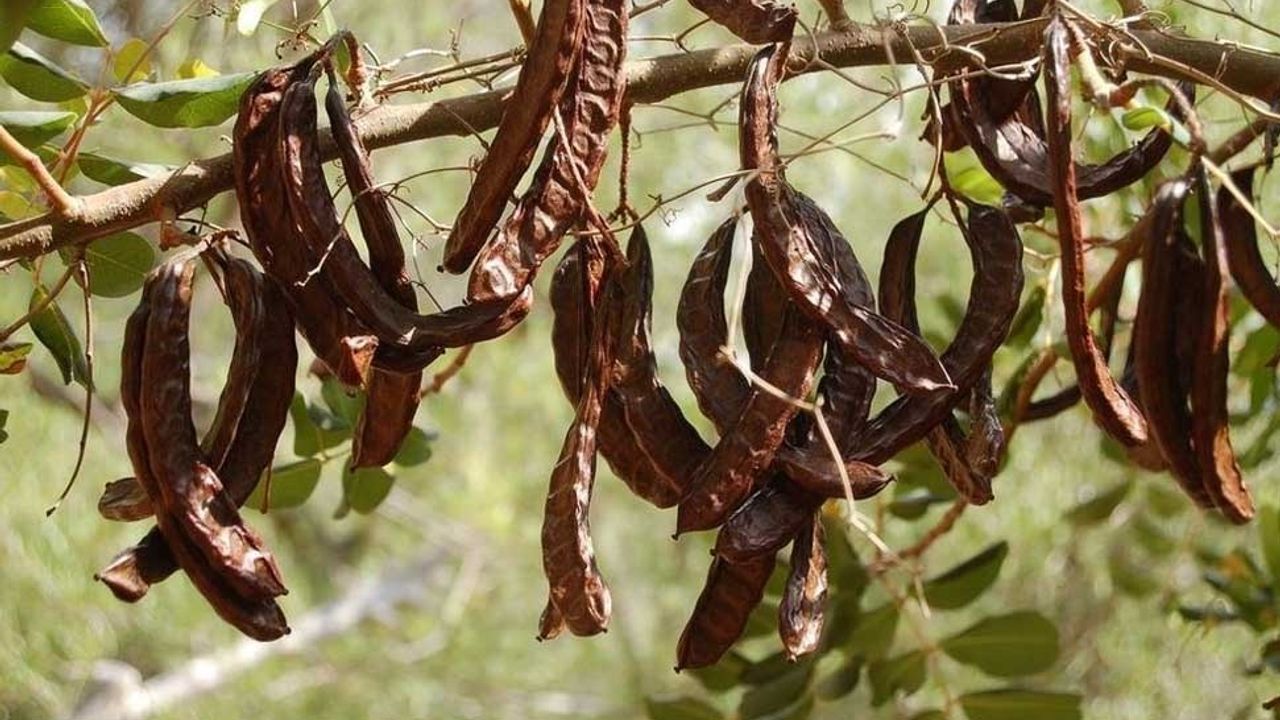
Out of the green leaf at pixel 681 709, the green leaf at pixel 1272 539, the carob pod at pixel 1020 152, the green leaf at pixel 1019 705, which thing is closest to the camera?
the carob pod at pixel 1020 152

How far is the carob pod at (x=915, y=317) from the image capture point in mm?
969

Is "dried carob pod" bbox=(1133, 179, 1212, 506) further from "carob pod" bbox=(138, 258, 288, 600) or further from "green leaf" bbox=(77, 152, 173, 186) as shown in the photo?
"green leaf" bbox=(77, 152, 173, 186)

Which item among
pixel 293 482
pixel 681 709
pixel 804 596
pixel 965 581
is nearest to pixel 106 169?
pixel 293 482

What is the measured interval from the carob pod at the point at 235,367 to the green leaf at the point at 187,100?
141mm

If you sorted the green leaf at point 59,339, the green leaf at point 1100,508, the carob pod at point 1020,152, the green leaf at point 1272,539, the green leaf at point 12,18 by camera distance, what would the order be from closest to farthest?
the green leaf at point 12,18 < the carob pod at point 1020,152 < the green leaf at point 59,339 < the green leaf at point 1272,539 < the green leaf at point 1100,508

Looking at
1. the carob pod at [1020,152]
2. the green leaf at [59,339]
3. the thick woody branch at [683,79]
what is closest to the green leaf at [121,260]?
the green leaf at [59,339]

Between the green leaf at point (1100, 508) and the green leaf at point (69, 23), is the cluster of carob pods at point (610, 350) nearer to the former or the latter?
the green leaf at point (69, 23)

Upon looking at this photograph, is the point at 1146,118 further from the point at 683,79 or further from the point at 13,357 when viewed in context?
the point at 13,357

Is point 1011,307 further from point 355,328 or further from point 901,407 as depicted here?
point 355,328

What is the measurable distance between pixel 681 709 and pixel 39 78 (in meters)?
0.75

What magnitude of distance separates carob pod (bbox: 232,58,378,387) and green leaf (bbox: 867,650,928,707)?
A: 0.72 m

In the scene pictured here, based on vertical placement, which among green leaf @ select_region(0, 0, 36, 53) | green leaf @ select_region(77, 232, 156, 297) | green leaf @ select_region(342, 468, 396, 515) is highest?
green leaf @ select_region(0, 0, 36, 53)

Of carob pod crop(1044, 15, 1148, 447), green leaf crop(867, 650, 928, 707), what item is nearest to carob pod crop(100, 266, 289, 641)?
carob pod crop(1044, 15, 1148, 447)

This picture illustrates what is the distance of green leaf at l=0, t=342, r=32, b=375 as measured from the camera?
3.61 feet
